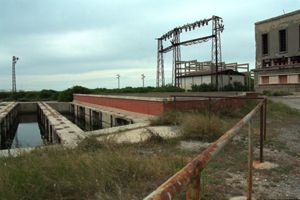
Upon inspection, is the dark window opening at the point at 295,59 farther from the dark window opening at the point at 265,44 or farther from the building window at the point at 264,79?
the dark window opening at the point at 265,44

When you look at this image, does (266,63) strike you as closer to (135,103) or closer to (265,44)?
(265,44)

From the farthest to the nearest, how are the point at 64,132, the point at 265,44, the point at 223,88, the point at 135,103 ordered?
the point at 265,44
the point at 223,88
the point at 135,103
the point at 64,132

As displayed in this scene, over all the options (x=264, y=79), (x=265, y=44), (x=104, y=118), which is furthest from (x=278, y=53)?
(x=104, y=118)

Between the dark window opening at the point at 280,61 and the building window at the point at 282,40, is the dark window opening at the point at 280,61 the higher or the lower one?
the lower one

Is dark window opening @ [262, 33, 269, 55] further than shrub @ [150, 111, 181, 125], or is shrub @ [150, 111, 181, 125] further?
dark window opening @ [262, 33, 269, 55]

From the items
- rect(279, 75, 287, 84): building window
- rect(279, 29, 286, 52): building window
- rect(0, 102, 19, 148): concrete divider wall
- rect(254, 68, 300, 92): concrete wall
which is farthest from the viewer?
rect(279, 29, 286, 52): building window

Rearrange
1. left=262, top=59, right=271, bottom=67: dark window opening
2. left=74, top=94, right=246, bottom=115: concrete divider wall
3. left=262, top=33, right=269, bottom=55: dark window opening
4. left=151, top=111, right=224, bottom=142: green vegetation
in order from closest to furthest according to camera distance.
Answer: left=151, top=111, right=224, bottom=142: green vegetation < left=74, top=94, right=246, bottom=115: concrete divider wall < left=262, top=59, right=271, bottom=67: dark window opening < left=262, top=33, right=269, bottom=55: dark window opening

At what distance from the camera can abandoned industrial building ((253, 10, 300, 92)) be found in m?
49.1

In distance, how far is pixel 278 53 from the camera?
53.4 meters

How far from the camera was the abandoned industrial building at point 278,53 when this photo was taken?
49.1m

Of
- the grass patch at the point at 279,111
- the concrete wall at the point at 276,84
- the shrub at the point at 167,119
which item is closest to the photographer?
the shrub at the point at 167,119

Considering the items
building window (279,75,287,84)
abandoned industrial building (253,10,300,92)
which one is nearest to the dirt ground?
abandoned industrial building (253,10,300,92)

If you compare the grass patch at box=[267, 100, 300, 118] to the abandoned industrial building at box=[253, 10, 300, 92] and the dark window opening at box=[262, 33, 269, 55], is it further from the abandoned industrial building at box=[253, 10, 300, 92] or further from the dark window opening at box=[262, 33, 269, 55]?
the dark window opening at box=[262, 33, 269, 55]

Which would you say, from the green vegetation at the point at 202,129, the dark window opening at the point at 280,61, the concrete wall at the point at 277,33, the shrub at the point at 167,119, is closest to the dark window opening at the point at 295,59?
the concrete wall at the point at 277,33
